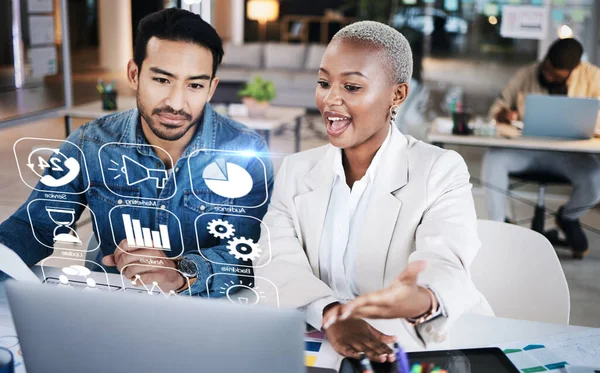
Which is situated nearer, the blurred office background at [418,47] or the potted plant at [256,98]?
the potted plant at [256,98]

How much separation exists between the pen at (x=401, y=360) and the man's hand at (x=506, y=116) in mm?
2995

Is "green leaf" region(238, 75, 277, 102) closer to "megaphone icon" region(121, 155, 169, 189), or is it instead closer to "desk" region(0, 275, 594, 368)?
"megaphone icon" region(121, 155, 169, 189)

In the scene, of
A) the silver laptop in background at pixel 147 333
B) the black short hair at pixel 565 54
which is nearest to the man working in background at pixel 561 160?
the black short hair at pixel 565 54

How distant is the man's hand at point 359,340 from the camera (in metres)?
1.19

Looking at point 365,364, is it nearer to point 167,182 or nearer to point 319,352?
point 319,352

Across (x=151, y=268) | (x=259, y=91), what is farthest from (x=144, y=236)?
(x=259, y=91)

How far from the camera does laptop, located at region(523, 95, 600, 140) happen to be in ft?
10.5

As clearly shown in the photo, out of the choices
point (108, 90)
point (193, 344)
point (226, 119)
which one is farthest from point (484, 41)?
point (193, 344)

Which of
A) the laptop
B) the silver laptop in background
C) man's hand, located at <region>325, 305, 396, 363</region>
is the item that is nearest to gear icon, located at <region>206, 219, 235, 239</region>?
man's hand, located at <region>325, 305, 396, 363</region>

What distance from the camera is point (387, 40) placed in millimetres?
1399

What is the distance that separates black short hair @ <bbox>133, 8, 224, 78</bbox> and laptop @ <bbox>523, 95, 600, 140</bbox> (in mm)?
2245

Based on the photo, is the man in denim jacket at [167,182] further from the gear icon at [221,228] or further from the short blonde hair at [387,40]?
the short blonde hair at [387,40]

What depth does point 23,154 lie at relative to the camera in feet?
4.91

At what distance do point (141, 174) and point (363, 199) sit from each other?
0.49m
